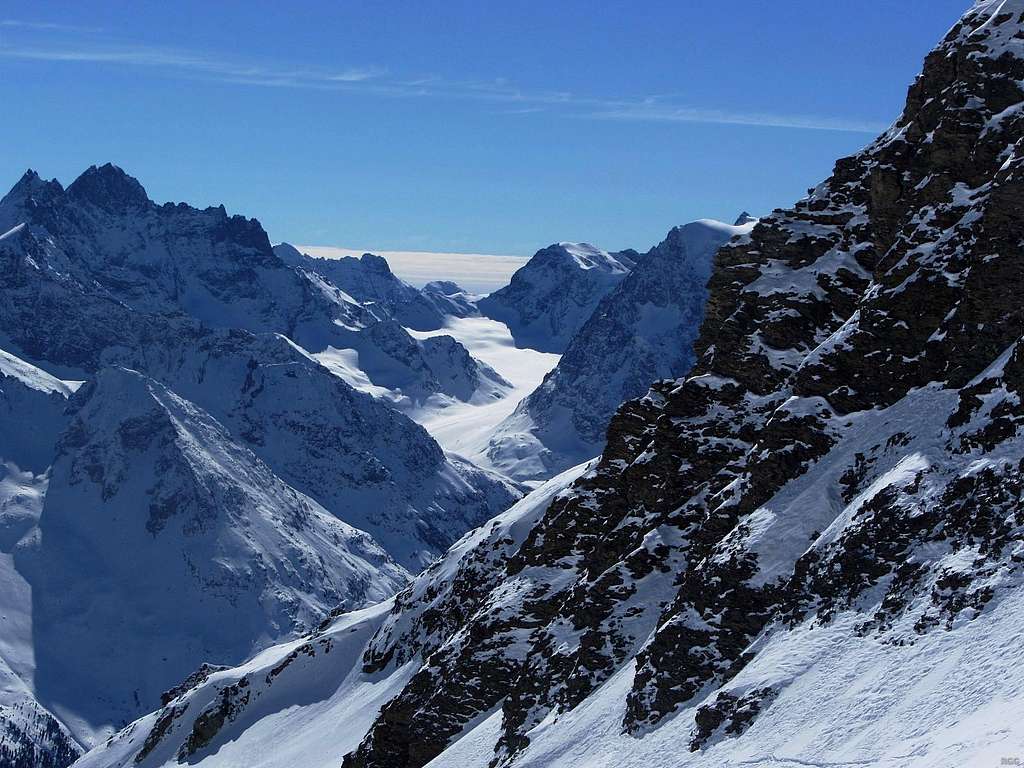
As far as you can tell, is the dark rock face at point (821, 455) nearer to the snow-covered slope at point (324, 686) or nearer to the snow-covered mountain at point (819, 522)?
the snow-covered mountain at point (819, 522)

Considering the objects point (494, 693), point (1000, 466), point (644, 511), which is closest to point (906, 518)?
point (1000, 466)

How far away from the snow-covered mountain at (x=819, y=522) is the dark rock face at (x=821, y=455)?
0.46 ft

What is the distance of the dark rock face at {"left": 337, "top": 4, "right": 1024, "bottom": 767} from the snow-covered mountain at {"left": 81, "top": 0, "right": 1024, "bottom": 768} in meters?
0.14

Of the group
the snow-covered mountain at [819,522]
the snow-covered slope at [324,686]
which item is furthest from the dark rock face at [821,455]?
the snow-covered slope at [324,686]

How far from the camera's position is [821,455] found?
58000 millimetres

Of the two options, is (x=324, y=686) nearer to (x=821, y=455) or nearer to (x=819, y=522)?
(x=821, y=455)

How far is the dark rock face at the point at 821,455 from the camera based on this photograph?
47750 millimetres

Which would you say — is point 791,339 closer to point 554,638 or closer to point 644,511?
point 644,511

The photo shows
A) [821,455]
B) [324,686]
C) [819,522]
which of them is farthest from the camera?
[324,686]

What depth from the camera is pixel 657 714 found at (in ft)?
186

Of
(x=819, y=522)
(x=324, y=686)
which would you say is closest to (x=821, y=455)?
(x=819, y=522)

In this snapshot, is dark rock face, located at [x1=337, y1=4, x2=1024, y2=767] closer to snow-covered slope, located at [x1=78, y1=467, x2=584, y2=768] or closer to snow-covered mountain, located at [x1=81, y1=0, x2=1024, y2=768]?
snow-covered mountain, located at [x1=81, y1=0, x2=1024, y2=768]

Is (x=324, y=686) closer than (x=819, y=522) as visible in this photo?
No

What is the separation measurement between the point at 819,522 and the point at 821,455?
4.17 meters
